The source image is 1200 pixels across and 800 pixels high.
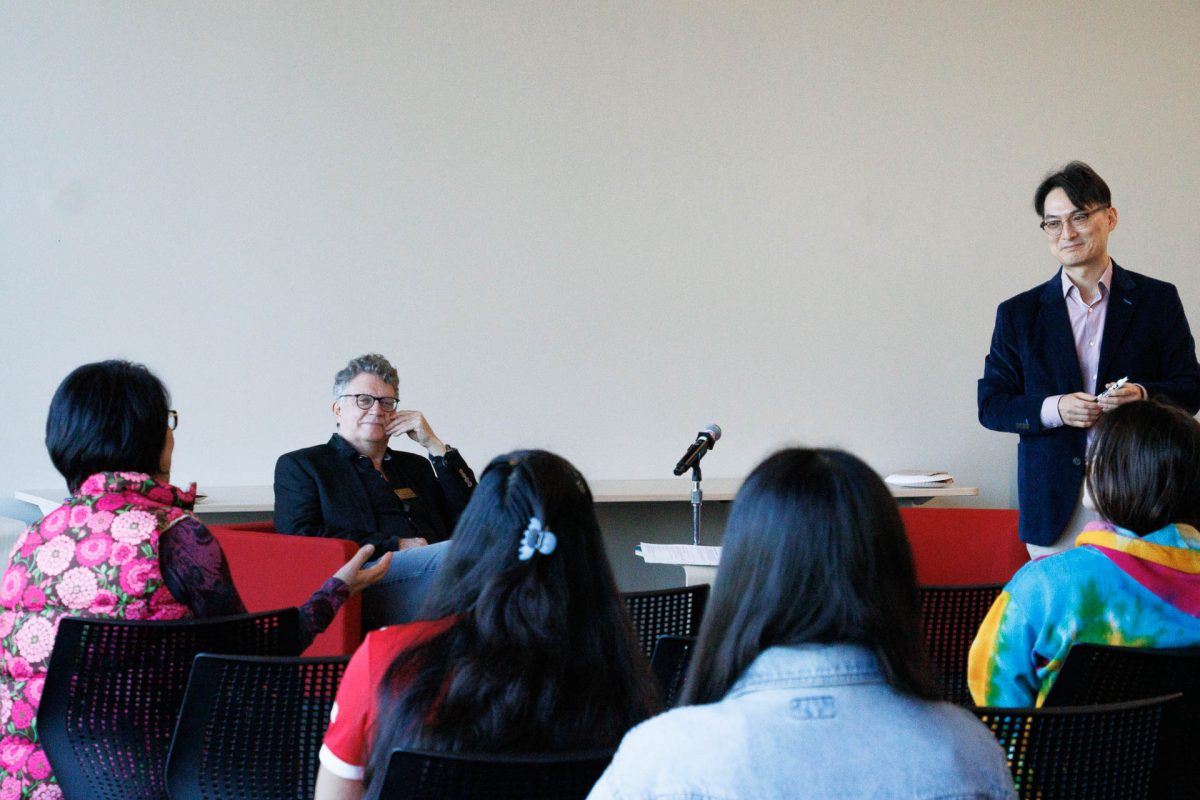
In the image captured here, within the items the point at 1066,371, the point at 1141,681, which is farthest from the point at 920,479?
the point at 1141,681

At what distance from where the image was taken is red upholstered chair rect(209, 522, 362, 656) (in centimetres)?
316

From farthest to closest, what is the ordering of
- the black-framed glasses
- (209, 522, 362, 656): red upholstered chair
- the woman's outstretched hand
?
the black-framed glasses, (209, 522, 362, 656): red upholstered chair, the woman's outstretched hand

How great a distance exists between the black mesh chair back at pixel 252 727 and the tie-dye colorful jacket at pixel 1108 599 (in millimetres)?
1014

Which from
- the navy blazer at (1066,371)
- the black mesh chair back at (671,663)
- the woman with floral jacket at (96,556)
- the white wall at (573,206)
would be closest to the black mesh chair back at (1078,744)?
the black mesh chair back at (671,663)

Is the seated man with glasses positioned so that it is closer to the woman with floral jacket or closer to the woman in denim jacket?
the woman with floral jacket

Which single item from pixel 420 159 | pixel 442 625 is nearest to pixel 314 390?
pixel 420 159

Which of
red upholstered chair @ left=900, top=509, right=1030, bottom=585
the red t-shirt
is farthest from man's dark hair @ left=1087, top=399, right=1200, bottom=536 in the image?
red upholstered chair @ left=900, top=509, right=1030, bottom=585

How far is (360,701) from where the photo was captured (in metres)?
1.35

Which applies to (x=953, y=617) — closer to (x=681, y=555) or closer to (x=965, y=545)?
(x=681, y=555)

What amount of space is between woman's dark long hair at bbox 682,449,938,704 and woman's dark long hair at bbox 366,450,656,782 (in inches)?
11.7

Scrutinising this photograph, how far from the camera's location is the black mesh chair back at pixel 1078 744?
133 cm

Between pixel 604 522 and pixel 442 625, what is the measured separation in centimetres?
384

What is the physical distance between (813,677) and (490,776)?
35 cm

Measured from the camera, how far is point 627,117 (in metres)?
5.10
